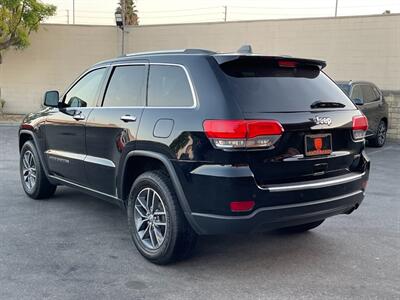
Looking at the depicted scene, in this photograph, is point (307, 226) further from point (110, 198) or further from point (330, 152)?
point (110, 198)

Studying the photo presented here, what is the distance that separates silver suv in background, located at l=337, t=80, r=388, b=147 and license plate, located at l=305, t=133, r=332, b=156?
783cm

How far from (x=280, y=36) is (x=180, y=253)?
44.5ft

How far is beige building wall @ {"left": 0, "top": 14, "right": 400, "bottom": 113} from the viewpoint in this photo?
Result: 578 inches

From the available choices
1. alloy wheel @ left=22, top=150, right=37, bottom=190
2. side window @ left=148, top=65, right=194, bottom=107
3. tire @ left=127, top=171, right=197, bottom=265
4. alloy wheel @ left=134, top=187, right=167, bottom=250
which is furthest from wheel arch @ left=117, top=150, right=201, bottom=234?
alloy wheel @ left=22, top=150, right=37, bottom=190

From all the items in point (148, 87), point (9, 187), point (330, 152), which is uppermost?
point (148, 87)

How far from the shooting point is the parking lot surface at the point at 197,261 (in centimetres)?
360

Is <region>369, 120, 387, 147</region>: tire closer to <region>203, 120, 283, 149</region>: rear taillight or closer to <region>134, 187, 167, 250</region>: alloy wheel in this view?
<region>134, 187, 167, 250</region>: alloy wheel

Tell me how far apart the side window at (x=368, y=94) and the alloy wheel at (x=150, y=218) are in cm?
901

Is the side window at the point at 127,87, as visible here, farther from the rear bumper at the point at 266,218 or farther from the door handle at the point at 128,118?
the rear bumper at the point at 266,218

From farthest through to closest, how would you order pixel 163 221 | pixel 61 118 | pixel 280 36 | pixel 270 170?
pixel 280 36, pixel 61 118, pixel 163 221, pixel 270 170

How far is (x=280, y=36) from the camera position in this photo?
16.3 meters

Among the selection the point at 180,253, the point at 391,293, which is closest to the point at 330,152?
the point at 391,293

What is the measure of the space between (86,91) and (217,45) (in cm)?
1276

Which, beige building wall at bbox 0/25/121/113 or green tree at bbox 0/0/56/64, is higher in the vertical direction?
green tree at bbox 0/0/56/64
